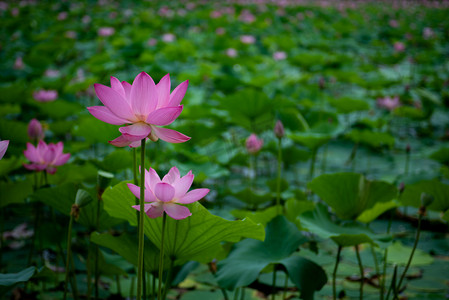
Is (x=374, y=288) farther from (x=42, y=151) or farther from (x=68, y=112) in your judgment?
(x=68, y=112)

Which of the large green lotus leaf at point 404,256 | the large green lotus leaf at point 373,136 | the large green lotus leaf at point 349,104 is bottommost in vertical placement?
the large green lotus leaf at point 404,256

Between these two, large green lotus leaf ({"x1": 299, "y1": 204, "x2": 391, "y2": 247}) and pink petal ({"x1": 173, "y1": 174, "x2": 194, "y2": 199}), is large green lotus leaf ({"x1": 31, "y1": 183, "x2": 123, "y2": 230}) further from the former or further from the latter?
large green lotus leaf ({"x1": 299, "y1": 204, "x2": 391, "y2": 247})

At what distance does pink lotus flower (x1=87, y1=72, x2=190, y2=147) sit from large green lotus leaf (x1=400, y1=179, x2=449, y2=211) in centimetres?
74

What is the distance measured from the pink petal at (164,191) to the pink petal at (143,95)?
108mm

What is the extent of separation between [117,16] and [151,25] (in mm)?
1040

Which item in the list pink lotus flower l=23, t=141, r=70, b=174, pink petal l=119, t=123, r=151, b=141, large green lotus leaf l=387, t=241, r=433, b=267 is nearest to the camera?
pink petal l=119, t=123, r=151, b=141

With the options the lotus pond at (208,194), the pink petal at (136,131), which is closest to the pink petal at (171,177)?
the lotus pond at (208,194)

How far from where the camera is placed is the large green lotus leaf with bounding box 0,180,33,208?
97cm

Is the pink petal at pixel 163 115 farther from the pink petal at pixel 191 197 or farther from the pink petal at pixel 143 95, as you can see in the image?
the pink petal at pixel 191 197

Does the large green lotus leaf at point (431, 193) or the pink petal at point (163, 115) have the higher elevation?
the pink petal at point (163, 115)

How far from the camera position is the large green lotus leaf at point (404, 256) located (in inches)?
47.9

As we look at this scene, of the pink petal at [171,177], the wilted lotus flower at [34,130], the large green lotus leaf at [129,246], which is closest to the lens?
the pink petal at [171,177]

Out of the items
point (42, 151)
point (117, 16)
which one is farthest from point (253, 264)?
point (117, 16)

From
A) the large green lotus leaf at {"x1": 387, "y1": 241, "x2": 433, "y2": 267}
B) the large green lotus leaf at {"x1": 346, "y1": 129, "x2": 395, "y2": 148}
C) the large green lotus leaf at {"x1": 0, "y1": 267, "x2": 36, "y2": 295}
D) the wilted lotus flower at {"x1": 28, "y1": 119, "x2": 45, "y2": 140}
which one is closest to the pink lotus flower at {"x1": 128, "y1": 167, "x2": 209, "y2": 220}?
the large green lotus leaf at {"x1": 0, "y1": 267, "x2": 36, "y2": 295}
